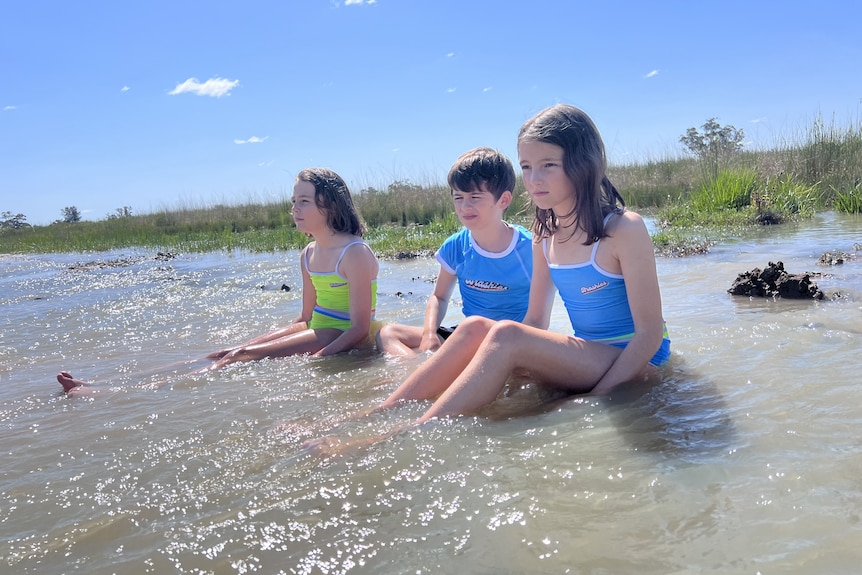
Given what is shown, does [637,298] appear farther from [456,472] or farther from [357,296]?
[357,296]

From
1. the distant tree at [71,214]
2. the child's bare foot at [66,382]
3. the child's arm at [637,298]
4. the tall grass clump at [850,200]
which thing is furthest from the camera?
the distant tree at [71,214]

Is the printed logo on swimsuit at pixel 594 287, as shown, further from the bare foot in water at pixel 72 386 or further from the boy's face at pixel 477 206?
the bare foot in water at pixel 72 386

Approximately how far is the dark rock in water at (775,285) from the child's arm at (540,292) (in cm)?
247

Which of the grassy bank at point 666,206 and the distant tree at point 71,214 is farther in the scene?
the distant tree at point 71,214

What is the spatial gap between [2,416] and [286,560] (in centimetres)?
256

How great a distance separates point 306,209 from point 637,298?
2.53 metres

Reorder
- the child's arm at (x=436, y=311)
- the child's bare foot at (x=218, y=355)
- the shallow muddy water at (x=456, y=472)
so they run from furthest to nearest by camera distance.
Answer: the child's bare foot at (x=218, y=355)
the child's arm at (x=436, y=311)
the shallow muddy water at (x=456, y=472)

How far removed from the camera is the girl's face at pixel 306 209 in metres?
4.55

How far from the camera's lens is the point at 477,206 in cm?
374

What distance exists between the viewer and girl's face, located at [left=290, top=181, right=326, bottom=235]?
4.55 metres

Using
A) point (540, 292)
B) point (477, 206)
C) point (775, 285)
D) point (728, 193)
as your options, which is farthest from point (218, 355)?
point (728, 193)

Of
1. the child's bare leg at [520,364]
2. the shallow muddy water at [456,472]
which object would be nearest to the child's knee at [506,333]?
the child's bare leg at [520,364]

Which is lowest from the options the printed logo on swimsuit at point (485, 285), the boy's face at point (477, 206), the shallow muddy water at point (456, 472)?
the shallow muddy water at point (456, 472)

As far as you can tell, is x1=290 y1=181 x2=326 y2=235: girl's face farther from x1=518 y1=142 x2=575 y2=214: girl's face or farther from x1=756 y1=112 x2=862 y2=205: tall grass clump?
x1=756 y1=112 x2=862 y2=205: tall grass clump
